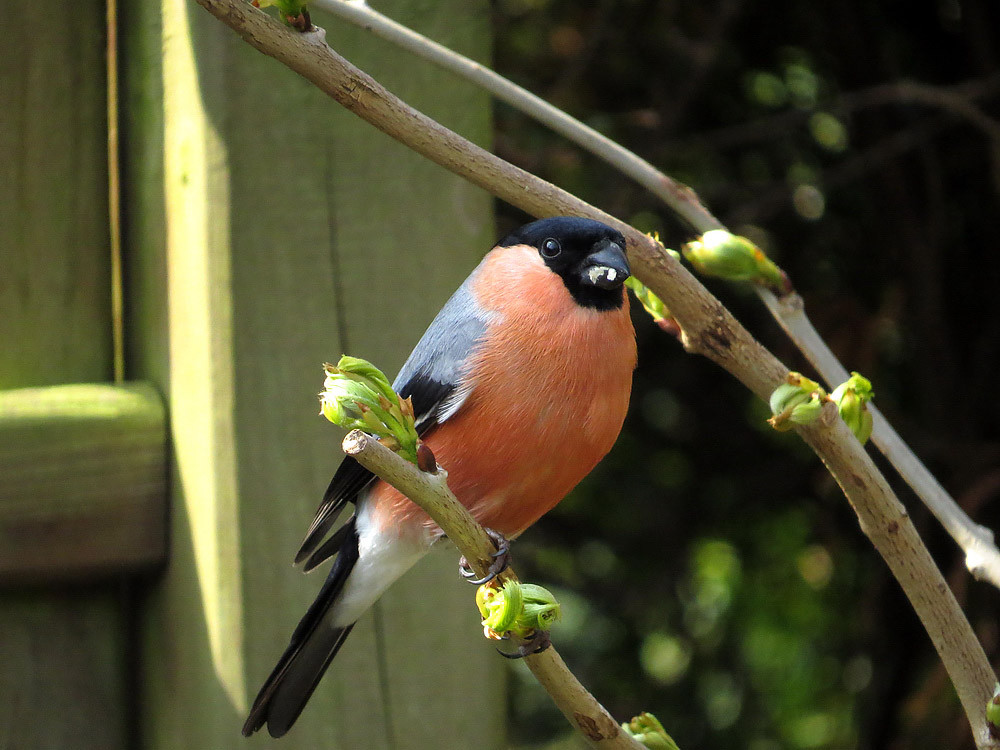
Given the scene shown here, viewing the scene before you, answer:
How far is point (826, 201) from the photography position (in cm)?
310

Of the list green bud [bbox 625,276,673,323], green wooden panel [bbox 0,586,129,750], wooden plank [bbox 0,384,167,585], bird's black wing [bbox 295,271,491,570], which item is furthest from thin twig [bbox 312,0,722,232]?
green wooden panel [bbox 0,586,129,750]

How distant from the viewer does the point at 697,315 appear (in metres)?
1.20

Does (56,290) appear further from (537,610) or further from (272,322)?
(537,610)

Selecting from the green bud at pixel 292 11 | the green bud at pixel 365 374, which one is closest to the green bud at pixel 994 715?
the green bud at pixel 365 374

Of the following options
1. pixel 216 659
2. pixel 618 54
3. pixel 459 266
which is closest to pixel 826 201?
pixel 618 54

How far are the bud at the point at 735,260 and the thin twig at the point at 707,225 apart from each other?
0.02m

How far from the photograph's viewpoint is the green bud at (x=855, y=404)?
46.3 inches

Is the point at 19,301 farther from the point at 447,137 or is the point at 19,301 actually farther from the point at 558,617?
the point at 558,617

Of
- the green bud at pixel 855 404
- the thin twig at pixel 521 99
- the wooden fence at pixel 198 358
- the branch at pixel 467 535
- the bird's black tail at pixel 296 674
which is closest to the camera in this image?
the branch at pixel 467 535

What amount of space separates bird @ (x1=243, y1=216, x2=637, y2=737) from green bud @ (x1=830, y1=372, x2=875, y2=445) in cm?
32

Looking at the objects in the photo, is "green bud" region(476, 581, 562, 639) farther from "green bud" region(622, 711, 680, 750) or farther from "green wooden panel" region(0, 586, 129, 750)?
"green wooden panel" region(0, 586, 129, 750)

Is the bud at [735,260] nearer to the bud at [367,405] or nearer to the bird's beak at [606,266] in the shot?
the bird's beak at [606,266]

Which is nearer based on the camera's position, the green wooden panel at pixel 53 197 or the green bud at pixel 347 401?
the green bud at pixel 347 401

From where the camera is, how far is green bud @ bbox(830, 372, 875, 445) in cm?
118
